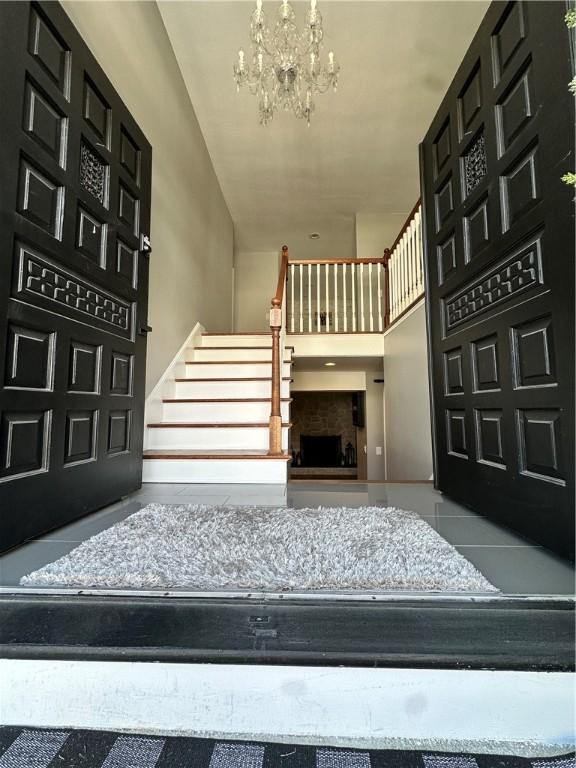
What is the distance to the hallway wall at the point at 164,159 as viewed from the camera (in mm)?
2303

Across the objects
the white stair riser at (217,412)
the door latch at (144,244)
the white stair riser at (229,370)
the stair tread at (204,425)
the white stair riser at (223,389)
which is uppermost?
the door latch at (144,244)

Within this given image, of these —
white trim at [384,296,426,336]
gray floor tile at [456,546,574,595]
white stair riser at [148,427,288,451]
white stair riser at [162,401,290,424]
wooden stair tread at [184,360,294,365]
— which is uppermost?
white trim at [384,296,426,336]

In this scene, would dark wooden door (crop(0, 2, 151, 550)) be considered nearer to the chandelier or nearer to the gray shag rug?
the gray shag rug

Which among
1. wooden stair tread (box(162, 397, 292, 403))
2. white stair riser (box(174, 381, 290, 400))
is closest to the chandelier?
white stair riser (box(174, 381, 290, 400))

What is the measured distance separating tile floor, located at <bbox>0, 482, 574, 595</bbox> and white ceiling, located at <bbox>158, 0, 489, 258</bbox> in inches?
151

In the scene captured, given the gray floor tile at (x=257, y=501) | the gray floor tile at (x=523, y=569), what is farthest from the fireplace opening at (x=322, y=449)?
the gray floor tile at (x=523, y=569)

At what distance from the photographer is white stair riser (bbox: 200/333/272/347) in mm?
4161

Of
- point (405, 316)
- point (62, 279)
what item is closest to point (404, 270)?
point (405, 316)

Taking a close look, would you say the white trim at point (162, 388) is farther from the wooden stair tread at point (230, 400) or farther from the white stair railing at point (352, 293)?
the white stair railing at point (352, 293)

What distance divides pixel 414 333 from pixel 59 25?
122 inches

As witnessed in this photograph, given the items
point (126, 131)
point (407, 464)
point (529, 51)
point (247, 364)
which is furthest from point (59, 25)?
point (407, 464)

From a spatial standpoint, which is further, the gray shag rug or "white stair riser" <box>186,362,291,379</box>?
"white stair riser" <box>186,362,291,379</box>

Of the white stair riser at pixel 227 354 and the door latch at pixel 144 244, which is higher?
the door latch at pixel 144 244

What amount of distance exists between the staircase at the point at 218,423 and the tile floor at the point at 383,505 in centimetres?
13
